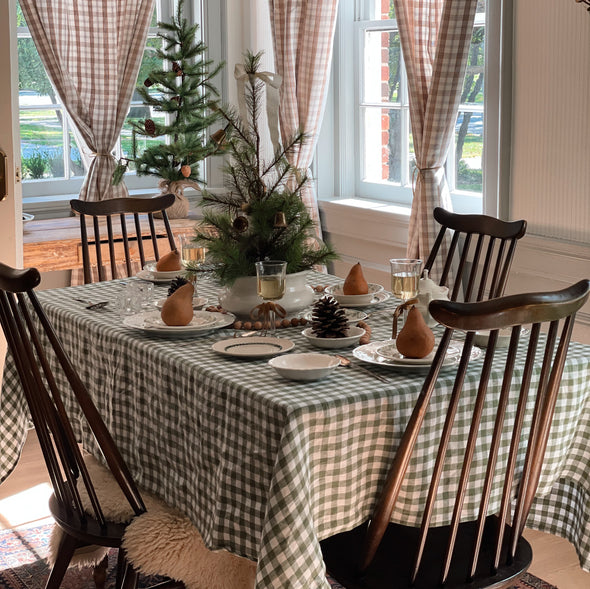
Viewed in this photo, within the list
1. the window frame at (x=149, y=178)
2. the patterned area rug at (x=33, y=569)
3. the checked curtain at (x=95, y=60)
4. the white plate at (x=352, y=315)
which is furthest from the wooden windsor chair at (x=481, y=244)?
the window frame at (x=149, y=178)

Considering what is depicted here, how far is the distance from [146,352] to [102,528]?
1.24 ft

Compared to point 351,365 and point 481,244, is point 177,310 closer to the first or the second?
point 351,365

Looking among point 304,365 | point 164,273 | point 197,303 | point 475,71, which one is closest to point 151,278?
point 164,273

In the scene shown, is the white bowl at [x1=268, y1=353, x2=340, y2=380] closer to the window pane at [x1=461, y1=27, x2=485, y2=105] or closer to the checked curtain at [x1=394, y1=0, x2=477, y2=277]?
the checked curtain at [x1=394, y1=0, x2=477, y2=277]

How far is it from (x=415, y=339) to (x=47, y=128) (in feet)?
9.71

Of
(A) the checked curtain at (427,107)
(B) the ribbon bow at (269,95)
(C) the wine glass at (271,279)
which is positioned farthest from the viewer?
(A) the checked curtain at (427,107)

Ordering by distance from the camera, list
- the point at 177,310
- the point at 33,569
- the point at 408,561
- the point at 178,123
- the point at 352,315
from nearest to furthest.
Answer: the point at 408,561, the point at 177,310, the point at 352,315, the point at 33,569, the point at 178,123

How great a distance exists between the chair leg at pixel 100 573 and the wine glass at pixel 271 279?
90 cm

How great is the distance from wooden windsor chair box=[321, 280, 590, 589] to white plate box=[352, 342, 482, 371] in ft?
0.29

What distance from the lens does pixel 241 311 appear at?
226cm

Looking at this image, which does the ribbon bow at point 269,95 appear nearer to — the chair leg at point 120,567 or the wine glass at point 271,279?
the wine glass at point 271,279

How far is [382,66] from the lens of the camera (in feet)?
13.6

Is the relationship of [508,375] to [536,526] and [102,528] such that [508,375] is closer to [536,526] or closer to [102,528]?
[536,526]

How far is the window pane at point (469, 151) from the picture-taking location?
3.69 metres
